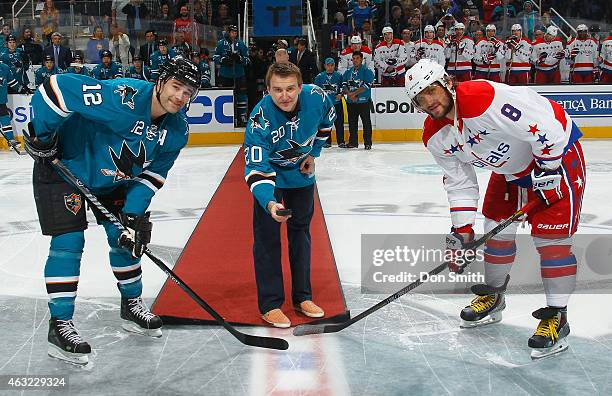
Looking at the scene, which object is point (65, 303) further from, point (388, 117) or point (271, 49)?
point (271, 49)

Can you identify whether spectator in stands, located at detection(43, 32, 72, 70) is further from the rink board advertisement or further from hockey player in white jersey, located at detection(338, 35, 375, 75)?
hockey player in white jersey, located at detection(338, 35, 375, 75)

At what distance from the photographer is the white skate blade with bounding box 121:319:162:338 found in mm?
3443

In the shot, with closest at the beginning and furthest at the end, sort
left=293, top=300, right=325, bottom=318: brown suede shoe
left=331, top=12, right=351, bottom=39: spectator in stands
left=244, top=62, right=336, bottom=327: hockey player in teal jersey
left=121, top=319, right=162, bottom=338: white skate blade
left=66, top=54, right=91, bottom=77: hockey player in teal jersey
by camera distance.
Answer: left=244, top=62, right=336, bottom=327: hockey player in teal jersey → left=121, top=319, right=162, bottom=338: white skate blade → left=293, top=300, right=325, bottom=318: brown suede shoe → left=66, top=54, right=91, bottom=77: hockey player in teal jersey → left=331, top=12, right=351, bottom=39: spectator in stands

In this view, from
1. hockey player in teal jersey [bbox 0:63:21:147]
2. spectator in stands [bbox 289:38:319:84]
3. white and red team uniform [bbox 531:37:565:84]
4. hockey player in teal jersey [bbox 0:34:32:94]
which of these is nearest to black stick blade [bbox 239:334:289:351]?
hockey player in teal jersey [bbox 0:63:21:147]

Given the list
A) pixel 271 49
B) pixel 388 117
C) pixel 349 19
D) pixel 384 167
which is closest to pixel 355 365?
pixel 384 167

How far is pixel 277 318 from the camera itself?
3.53m

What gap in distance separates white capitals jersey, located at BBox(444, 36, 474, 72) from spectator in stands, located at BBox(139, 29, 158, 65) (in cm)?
431

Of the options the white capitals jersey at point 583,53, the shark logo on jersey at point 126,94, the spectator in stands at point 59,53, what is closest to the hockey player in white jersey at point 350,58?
the white capitals jersey at point 583,53

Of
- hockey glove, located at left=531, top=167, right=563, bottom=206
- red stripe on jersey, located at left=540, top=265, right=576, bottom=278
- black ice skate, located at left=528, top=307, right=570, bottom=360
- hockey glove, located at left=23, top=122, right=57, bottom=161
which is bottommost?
black ice skate, located at left=528, top=307, right=570, bottom=360

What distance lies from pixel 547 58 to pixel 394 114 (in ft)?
8.27

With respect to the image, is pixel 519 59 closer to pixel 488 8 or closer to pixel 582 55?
pixel 582 55

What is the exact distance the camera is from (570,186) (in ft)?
10.4

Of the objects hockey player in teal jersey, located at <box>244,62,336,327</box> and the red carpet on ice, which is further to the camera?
the red carpet on ice

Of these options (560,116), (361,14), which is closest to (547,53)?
(361,14)
